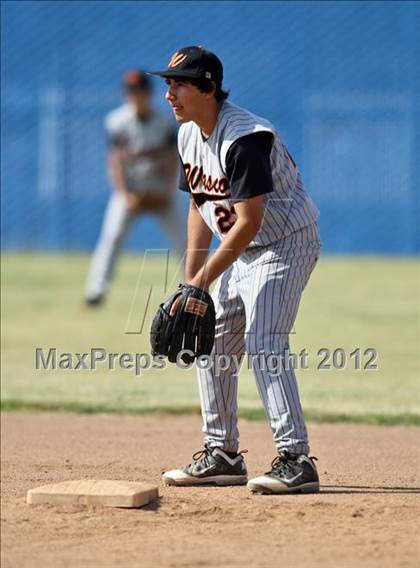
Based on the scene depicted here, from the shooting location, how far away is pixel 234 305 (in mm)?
4824

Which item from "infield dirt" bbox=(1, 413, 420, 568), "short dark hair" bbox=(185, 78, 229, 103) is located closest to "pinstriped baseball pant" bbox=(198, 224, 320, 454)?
"infield dirt" bbox=(1, 413, 420, 568)

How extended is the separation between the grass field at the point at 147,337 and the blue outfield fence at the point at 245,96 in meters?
0.65

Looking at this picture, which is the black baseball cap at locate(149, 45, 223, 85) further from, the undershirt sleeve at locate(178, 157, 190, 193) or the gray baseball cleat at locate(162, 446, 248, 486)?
the gray baseball cleat at locate(162, 446, 248, 486)

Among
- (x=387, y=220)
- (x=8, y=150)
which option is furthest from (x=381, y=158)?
(x=8, y=150)

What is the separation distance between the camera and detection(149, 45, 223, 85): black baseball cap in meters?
4.49

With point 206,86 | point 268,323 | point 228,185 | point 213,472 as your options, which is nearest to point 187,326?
Answer: point 268,323

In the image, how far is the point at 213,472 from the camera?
489cm

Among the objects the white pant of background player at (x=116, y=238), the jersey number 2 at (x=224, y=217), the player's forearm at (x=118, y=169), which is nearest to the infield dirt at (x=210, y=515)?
the jersey number 2 at (x=224, y=217)

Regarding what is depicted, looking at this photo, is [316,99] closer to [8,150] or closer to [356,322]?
[8,150]

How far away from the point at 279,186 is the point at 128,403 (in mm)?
3191

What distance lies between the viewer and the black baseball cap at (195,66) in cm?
449

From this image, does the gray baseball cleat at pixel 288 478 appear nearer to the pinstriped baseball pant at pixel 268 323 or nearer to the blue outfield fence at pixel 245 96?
the pinstriped baseball pant at pixel 268 323

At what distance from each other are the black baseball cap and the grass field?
9.81ft

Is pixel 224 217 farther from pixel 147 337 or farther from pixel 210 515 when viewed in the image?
pixel 147 337
